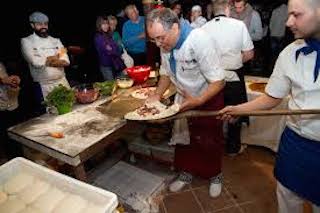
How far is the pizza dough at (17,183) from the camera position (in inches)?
57.3

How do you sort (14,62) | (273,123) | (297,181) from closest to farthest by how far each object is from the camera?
(297,181) < (273,123) < (14,62)

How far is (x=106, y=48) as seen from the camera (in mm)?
4547

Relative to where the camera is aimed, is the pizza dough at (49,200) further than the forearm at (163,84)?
No

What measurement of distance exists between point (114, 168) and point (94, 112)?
940 millimetres

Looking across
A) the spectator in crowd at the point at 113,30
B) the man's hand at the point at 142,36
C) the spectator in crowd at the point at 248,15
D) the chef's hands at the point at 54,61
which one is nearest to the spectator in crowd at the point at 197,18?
the spectator in crowd at the point at 248,15

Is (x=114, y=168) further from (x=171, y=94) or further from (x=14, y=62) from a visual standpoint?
(x=14, y=62)

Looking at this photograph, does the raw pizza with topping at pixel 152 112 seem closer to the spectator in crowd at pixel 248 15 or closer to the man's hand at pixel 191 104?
the man's hand at pixel 191 104

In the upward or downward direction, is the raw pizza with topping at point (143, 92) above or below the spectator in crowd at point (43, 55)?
below

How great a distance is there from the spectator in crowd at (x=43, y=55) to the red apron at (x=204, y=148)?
187cm

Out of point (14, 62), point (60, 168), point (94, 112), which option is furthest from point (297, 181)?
point (14, 62)

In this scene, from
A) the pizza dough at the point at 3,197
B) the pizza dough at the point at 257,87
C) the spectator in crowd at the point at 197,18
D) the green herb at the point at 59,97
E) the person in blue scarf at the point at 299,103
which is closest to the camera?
the pizza dough at the point at 3,197

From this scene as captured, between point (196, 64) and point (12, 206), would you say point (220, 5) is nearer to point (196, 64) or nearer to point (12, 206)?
point (196, 64)

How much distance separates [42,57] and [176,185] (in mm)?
2360

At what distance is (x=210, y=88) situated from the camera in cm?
246
